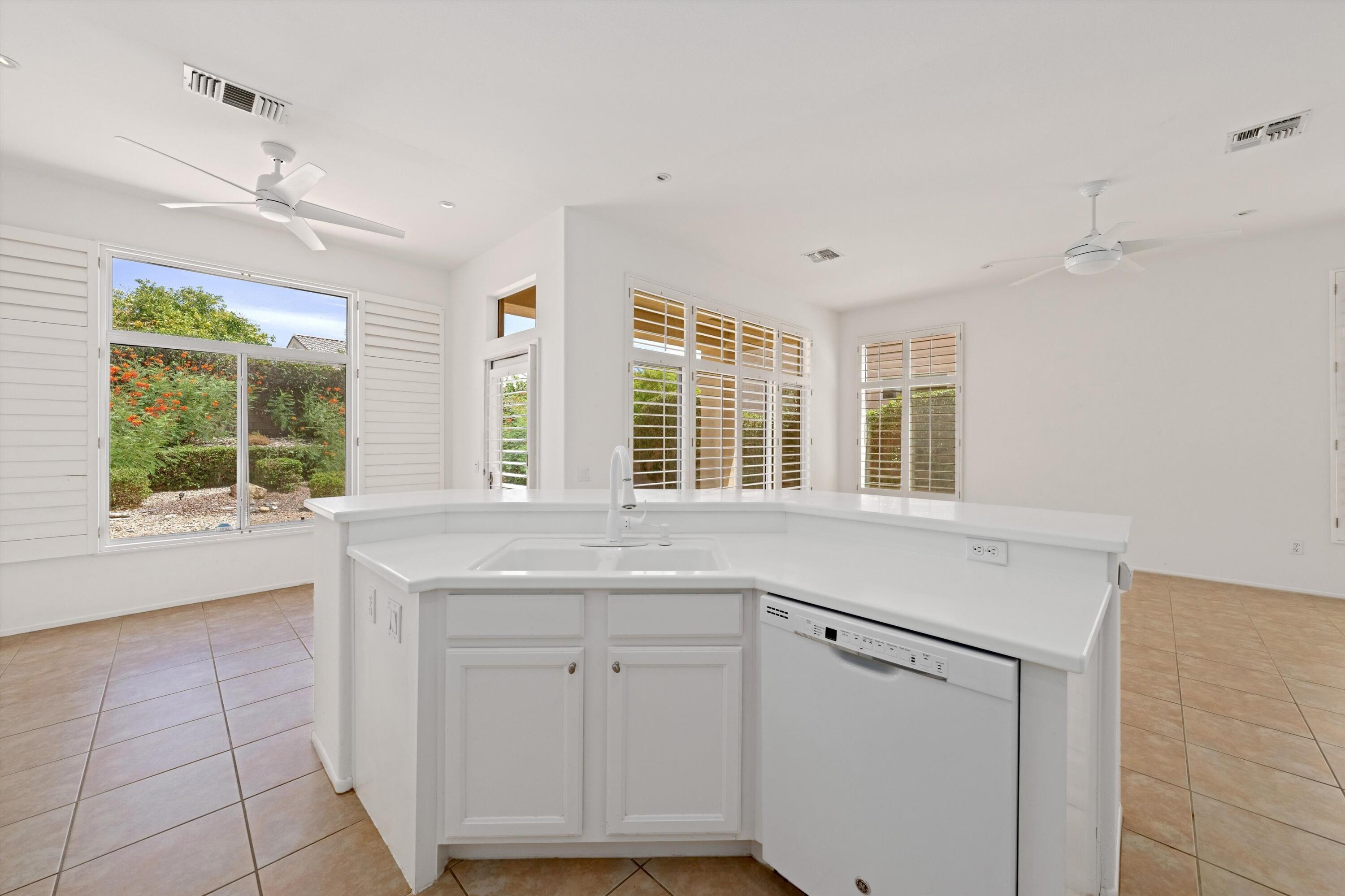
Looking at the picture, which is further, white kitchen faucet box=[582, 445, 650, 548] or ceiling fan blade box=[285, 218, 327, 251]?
ceiling fan blade box=[285, 218, 327, 251]

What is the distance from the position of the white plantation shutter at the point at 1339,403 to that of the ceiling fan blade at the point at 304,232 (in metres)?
7.55

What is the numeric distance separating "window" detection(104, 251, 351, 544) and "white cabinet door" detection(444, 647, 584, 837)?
4037 mm

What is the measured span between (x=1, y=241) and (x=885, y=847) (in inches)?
224

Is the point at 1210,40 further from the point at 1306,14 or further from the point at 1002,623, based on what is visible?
the point at 1002,623

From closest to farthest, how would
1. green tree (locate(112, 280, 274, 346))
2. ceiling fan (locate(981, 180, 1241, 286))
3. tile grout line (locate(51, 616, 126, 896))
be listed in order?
tile grout line (locate(51, 616, 126, 896))
ceiling fan (locate(981, 180, 1241, 286))
green tree (locate(112, 280, 274, 346))

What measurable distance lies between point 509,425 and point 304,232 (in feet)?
6.45

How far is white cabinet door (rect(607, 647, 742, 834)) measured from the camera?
154cm

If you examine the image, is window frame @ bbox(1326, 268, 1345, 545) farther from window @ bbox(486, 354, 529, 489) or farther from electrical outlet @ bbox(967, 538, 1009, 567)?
window @ bbox(486, 354, 529, 489)

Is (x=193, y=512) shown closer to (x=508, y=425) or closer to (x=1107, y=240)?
(x=508, y=425)

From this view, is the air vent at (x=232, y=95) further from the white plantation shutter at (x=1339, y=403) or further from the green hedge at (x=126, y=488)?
the white plantation shutter at (x=1339, y=403)

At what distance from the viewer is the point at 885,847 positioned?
1.22 m

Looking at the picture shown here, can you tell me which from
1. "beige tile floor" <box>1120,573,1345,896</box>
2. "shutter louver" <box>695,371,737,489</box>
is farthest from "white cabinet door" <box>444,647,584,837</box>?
"shutter louver" <box>695,371,737,489</box>

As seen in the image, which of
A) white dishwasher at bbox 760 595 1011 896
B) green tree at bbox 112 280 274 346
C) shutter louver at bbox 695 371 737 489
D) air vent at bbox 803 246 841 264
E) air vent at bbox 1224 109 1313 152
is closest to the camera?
white dishwasher at bbox 760 595 1011 896

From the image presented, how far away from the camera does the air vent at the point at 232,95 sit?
2.52 m
